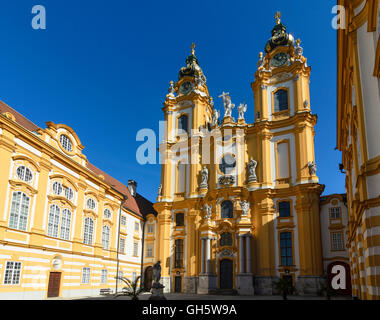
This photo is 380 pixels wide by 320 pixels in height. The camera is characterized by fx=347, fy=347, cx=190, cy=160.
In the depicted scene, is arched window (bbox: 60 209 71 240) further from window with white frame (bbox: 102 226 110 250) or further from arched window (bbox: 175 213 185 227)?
arched window (bbox: 175 213 185 227)

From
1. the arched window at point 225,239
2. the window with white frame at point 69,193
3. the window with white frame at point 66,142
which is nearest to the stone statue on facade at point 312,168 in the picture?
the arched window at point 225,239

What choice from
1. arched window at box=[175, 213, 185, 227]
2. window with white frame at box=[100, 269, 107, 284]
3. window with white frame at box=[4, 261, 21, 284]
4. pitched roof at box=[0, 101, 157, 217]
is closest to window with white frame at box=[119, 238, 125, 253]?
pitched roof at box=[0, 101, 157, 217]

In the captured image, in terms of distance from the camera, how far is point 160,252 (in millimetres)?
38312

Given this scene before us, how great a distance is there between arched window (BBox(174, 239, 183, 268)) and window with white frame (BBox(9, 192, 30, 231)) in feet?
59.7

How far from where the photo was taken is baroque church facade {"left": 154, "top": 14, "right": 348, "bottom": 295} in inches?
1262

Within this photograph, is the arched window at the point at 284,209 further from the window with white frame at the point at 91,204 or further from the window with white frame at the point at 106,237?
the window with white frame at the point at 91,204

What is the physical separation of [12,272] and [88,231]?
30.5 feet

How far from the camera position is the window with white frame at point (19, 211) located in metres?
22.6

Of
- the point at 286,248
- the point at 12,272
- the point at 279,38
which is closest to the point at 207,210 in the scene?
the point at 286,248

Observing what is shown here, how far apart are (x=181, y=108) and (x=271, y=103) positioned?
38.7 ft

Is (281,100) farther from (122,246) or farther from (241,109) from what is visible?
(122,246)

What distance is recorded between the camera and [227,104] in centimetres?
4056

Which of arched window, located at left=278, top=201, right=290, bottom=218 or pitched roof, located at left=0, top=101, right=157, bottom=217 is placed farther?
pitched roof, located at left=0, top=101, right=157, bottom=217
